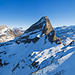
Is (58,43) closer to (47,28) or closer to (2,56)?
(47,28)

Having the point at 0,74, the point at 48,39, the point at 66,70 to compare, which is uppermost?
the point at 48,39

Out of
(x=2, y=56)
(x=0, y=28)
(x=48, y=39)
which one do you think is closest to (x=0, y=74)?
(x=2, y=56)

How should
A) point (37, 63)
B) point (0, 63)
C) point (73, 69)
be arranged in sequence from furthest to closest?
1. point (0, 63)
2. point (37, 63)
3. point (73, 69)

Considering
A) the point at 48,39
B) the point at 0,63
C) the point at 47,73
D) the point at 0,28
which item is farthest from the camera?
the point at 0,28

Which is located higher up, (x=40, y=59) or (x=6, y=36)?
(x=6, y=36)

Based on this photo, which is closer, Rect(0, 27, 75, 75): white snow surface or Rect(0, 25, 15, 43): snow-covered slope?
Rect(0, 27, 75, 75): white snow surface

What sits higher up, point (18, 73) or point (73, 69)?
point (73, 69)

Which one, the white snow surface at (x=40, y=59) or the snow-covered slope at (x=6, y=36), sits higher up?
the snow-covered slope at (x=6, y=36)

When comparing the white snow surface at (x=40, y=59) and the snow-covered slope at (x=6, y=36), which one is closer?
the white snow surface at (x=40, y=59)

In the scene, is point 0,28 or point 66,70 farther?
point 0,28

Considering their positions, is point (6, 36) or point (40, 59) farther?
point (6, 36)

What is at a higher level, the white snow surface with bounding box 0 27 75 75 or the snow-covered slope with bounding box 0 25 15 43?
the snow-covered slope with bounding box 0 25 15 43
